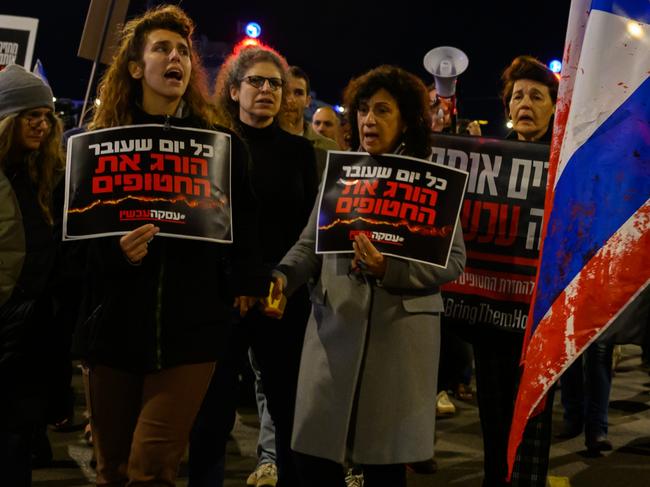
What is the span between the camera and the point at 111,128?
2.95 m

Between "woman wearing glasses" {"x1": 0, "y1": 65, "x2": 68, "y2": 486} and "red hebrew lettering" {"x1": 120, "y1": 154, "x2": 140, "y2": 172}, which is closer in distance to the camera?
"red hebrew lettering" {"x1": 120, "y1": 154, "x2": 140, "y2": 172}

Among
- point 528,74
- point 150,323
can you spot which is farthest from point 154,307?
point 528,74

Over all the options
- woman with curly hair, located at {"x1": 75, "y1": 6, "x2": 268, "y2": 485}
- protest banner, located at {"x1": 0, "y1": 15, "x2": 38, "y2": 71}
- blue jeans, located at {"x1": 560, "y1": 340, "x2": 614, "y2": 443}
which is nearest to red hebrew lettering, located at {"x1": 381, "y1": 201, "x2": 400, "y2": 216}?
woman with curly hair, located at {"x1": 75, "y1": 6, "x2": 268, "y2": 485}

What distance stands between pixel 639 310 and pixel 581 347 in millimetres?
2900

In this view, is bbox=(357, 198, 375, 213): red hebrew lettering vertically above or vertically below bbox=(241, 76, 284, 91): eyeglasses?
below

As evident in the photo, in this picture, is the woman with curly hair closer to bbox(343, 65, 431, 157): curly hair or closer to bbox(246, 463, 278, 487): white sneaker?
bbox(343, 65, 431, 157): curly hair

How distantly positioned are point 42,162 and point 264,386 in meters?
1.41

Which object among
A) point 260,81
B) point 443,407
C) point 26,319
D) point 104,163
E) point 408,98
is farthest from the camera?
point 443,407

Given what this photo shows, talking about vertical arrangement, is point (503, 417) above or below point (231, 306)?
below

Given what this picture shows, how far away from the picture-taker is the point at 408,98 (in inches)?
133

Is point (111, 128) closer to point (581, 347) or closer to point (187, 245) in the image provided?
point (187, 245)

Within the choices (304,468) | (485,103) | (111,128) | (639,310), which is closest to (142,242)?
(111,128)

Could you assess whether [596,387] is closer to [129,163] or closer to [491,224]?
[491,224]

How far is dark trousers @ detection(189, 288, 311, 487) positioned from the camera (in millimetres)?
3701
